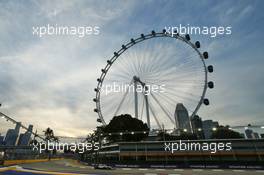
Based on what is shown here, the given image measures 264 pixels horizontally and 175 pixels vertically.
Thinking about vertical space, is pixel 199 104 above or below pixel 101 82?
below

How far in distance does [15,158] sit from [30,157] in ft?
48.4

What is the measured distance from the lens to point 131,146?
56.7 m

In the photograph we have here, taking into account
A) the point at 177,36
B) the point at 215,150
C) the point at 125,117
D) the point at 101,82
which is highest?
the point at 177,36

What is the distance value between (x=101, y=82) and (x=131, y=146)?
2279 centimetres

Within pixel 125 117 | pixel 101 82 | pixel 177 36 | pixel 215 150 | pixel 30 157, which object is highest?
pixel 177 36

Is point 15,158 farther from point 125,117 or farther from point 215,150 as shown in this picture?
point 215,150

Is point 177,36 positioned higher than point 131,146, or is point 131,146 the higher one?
point 177,36

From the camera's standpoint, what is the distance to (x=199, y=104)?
50.3 meters

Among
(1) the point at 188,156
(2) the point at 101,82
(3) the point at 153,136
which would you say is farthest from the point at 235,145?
(3) the point at 153,136

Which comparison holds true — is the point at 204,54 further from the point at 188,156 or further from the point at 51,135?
the point at 51,135

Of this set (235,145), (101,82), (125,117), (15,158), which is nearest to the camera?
(235,145)

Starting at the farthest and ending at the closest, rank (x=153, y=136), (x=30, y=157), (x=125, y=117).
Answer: (x=153, y=136) < (x=125, y=117) < (x=30, y=157)

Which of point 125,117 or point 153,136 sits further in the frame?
point 153,136

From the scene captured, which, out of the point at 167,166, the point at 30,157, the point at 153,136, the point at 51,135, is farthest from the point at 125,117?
the point at 51,135
